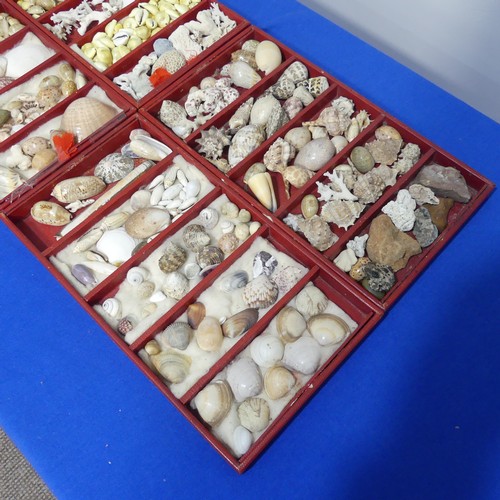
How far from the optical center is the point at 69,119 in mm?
1292

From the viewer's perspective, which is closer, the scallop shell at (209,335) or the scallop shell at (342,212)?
the scallop shell at (209,335)

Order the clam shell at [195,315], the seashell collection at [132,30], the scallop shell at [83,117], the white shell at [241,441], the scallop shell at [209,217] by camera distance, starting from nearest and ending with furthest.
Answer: the white shell at [241,441], the clam shell at [195,315], the scallop shell at [209,217], the scallop shell at [83,117], the seashell collection at [132,30]

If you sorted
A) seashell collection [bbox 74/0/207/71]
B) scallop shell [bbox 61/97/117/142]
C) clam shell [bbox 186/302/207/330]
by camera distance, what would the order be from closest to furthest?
1. clam shell [bbox 186/302/207/330]
2. scallop shell [bbox 61/97/117/142]
3. seashell collection [bbox 74/0/207/71]

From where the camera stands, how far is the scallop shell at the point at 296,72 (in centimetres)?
134

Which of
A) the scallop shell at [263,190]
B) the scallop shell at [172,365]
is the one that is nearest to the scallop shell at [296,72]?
the scallop shell at [263,190]

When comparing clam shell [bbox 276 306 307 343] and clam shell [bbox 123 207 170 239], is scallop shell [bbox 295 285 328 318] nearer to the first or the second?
clam shell [bbox 276 306 307 343]

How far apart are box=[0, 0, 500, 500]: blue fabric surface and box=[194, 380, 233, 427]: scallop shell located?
0.24ft

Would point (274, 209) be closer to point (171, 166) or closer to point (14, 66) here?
point (171, 166)

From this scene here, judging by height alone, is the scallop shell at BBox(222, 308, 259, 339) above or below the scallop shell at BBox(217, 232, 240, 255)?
below

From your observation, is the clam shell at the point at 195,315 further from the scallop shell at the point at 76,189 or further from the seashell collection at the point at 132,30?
the seashell collection at the point at 132,30

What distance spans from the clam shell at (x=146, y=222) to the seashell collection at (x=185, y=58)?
33 cm

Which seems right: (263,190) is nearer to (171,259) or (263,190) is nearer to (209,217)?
(209,217)

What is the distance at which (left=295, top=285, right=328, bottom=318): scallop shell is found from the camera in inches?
42.2

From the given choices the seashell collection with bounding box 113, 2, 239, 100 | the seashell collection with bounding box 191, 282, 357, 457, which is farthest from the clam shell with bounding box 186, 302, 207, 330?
the seashell collection with bounding box 113, 2, 239, 100
